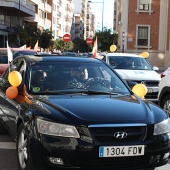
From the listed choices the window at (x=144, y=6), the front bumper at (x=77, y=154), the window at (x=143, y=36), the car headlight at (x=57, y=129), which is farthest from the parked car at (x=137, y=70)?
the window at (x=144, y=6)

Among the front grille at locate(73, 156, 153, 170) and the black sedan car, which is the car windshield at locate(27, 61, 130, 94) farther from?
the front grille at locate(73, 156, 153, 170)

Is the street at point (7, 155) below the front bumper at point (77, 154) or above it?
below

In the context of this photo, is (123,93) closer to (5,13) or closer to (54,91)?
(54,91)

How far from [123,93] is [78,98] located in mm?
853

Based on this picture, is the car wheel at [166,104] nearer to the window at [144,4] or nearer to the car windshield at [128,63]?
the car windshield at [128,63]

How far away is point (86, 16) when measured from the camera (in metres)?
174

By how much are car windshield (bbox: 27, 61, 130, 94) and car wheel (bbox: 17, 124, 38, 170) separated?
2.30ft

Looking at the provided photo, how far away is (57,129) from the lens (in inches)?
172

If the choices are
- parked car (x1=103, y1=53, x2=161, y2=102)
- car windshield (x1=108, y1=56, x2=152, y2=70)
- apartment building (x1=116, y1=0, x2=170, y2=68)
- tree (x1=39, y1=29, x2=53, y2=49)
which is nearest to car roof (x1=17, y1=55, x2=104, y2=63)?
parked car (x1=103, y1=53, x2=161, y2=102)

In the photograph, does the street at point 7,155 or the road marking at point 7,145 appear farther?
the road marking at point 7,145

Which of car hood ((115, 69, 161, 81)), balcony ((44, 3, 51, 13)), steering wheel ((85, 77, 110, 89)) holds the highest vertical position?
balcony ((44, 3, 51, 13))

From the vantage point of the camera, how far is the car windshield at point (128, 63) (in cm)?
1318

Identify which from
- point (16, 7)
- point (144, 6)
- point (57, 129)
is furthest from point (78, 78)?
point (16, 7)

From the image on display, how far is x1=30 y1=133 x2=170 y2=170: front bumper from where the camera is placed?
14.0 ft
